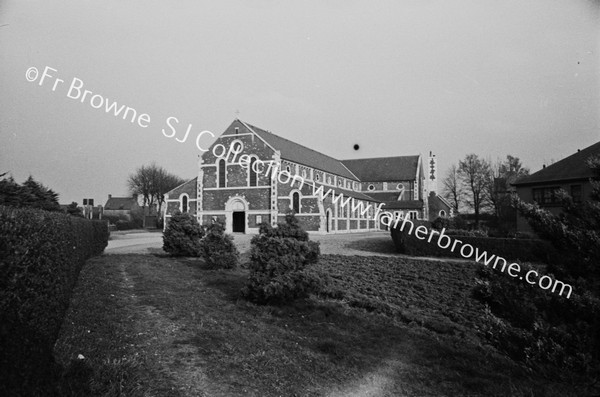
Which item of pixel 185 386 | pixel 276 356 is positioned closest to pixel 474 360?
pixel 276 356

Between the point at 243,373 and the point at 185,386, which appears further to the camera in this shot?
the point at 243,373

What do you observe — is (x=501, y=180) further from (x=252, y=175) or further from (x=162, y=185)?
(x=162, y=185)

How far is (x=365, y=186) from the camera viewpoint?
64.6m

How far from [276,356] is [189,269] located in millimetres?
9473

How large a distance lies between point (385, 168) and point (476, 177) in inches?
693

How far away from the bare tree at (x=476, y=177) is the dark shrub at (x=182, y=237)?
41.9 metres

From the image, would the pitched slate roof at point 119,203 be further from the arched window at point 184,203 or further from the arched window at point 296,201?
the arched window at point 296,201

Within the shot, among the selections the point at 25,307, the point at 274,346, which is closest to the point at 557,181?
the point at 274,346

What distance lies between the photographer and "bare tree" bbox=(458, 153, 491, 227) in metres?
50.0

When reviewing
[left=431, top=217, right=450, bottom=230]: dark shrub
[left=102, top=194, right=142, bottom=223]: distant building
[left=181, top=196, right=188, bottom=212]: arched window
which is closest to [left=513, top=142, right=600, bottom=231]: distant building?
[left=431, top=217, right=450, bottom=230]: dark shrub

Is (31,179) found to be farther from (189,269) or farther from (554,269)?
(554,269)

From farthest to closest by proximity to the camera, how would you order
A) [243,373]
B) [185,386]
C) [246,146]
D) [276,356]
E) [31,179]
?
[246,146], [31,179], [276,356], [243,373], [185,386]

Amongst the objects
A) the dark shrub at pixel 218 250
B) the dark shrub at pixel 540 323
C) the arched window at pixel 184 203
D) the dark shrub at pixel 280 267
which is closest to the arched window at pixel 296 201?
the arched window at pixel 184 203

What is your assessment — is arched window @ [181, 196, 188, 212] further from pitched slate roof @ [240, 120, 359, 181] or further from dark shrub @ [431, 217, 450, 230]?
dark shrub @ [431, 217, 450, 230]
